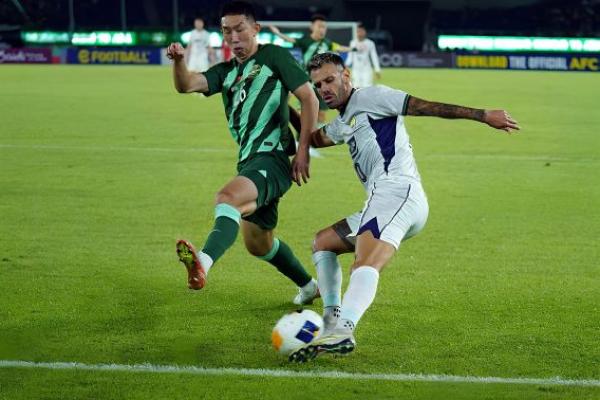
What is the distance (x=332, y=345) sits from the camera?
5148mm

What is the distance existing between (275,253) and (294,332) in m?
1.27

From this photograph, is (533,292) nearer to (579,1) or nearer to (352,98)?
(352,98)

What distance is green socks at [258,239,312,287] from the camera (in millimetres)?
6727

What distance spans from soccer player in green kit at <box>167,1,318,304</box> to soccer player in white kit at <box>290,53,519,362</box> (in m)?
0.39

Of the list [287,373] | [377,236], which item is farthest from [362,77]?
[287,373]

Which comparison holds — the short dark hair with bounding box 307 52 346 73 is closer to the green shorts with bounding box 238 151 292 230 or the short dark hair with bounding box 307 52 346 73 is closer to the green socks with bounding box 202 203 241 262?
the green shorts with bounding box 238 151 292 230

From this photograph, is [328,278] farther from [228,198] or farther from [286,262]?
[286,262]

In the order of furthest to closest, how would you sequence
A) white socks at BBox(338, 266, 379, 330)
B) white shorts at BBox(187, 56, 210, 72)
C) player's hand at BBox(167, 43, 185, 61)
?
→ white shorts at BBox(187, 56, 210, 72), player's hand at BBox(167, 43, 185, 61), white socks at BBox(338, 266, 379, 330)

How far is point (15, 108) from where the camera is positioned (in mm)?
22172

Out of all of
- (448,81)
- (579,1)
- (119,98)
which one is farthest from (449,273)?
(579,1)

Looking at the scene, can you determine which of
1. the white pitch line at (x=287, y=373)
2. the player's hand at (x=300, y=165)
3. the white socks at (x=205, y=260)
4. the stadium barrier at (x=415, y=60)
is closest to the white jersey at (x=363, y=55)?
the stadium barrier at (x=415, y=60)

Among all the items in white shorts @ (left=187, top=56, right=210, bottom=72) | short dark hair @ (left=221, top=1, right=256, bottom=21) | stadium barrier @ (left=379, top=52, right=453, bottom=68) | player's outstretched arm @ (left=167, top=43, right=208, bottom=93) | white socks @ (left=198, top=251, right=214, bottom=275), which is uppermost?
short dark hair @ (left=221, top=1, right=256, bottom=21)

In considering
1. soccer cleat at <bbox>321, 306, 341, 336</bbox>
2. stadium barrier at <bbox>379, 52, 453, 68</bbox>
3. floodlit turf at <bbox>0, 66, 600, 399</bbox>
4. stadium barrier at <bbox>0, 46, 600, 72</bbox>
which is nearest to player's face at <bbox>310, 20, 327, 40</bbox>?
floodlit turf at <bbox>0, 66, 600, 399</bbox>

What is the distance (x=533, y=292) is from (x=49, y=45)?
46.9 meters
